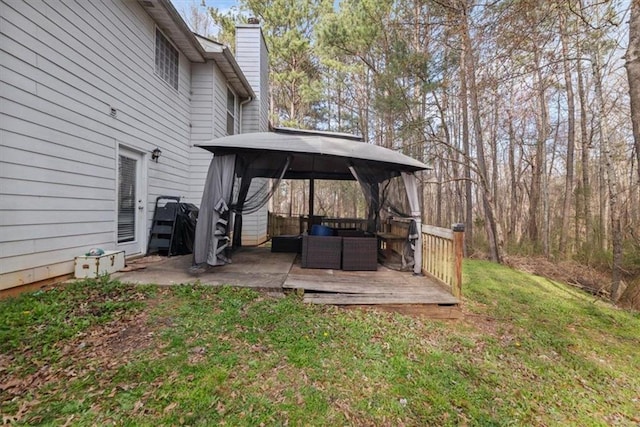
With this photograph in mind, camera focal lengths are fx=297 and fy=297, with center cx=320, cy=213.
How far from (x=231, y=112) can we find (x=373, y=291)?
7.24 meters

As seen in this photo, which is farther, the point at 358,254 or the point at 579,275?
the point at 579,275

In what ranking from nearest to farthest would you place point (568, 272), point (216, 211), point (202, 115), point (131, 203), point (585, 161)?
point (216, 211) < point (131, 203) < point (202, 115) < point (568, 272) < point (585, 161)

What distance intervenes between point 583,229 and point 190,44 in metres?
13.0

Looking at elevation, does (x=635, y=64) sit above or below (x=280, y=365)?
above

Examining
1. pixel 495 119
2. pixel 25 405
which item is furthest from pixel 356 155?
pixel 495 119

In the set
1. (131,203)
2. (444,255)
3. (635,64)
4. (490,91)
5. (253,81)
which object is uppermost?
(253,81)

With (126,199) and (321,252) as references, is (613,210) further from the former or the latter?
(126,199)

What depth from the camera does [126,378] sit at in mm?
2186

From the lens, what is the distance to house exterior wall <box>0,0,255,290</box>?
3.22m

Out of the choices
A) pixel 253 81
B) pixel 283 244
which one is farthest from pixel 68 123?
pixel 253 81

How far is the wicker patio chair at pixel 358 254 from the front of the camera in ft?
16.5

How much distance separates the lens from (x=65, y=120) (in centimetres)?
388

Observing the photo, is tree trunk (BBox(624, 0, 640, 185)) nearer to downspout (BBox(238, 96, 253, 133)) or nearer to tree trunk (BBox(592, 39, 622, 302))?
tree trunk (BBox(592, 39, 622, 302))

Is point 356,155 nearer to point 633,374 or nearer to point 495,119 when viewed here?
point 633,374
